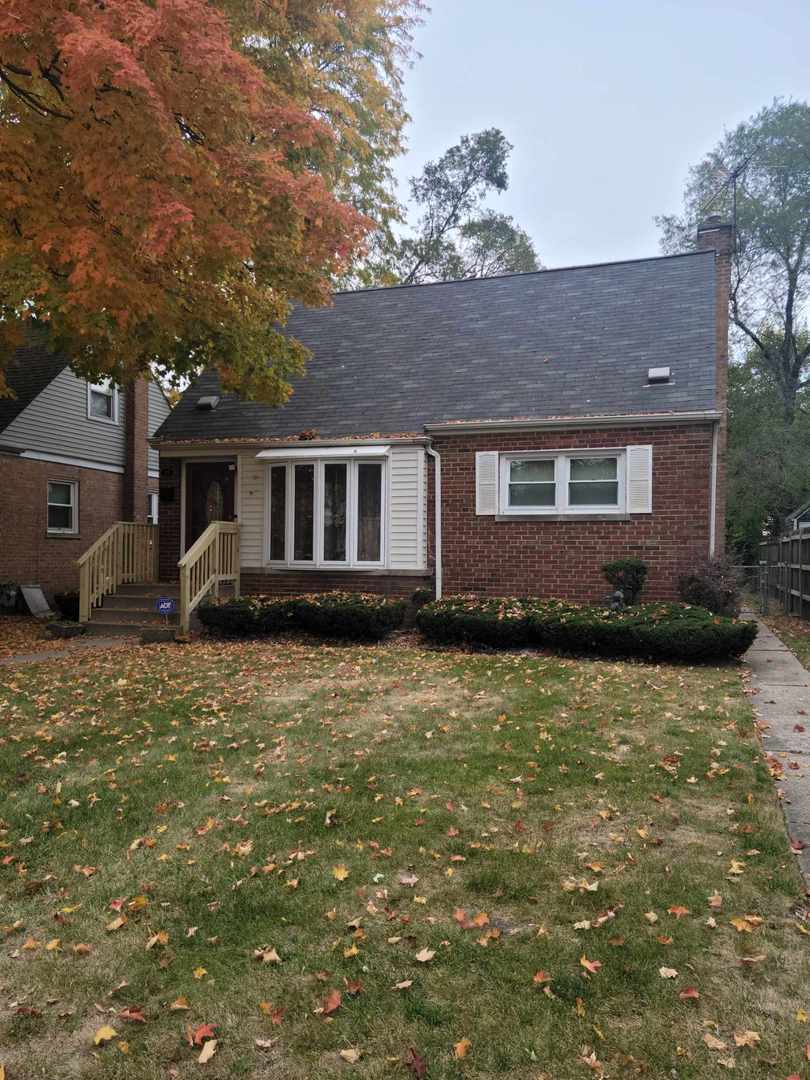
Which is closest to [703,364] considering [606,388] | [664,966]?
[606,388]

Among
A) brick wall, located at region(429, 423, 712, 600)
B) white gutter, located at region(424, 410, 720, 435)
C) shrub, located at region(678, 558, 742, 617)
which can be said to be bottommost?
shrub, located at region(678, 558, 742, 617)

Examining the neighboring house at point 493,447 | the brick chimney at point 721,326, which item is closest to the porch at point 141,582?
the neighboring house at point 493,447

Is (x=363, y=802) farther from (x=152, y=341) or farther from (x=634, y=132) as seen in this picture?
(x=634, y=132)

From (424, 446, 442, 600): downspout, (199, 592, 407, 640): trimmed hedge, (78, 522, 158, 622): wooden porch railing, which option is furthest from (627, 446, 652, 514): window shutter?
(78, 522, 158, 622): wooden porch railing

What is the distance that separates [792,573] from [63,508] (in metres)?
17.5

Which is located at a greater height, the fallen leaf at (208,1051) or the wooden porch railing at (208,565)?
the wooden porch railing at (208,565)

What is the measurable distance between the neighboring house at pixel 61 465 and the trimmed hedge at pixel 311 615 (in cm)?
757

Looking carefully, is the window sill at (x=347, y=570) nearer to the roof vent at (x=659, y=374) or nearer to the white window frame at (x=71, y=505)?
the roof vent at (x=659, y=374)

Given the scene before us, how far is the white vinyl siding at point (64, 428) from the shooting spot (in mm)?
17391

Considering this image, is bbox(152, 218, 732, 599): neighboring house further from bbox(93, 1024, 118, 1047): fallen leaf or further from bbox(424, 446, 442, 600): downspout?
bbox(93, 1024, 118, 1047): fallen leaf

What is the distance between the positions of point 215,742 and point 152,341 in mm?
7314

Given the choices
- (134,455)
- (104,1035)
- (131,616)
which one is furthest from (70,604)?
(104,1035)

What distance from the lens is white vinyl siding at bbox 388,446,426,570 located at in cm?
1262

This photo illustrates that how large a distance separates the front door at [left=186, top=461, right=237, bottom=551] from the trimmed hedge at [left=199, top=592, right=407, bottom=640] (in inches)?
105
